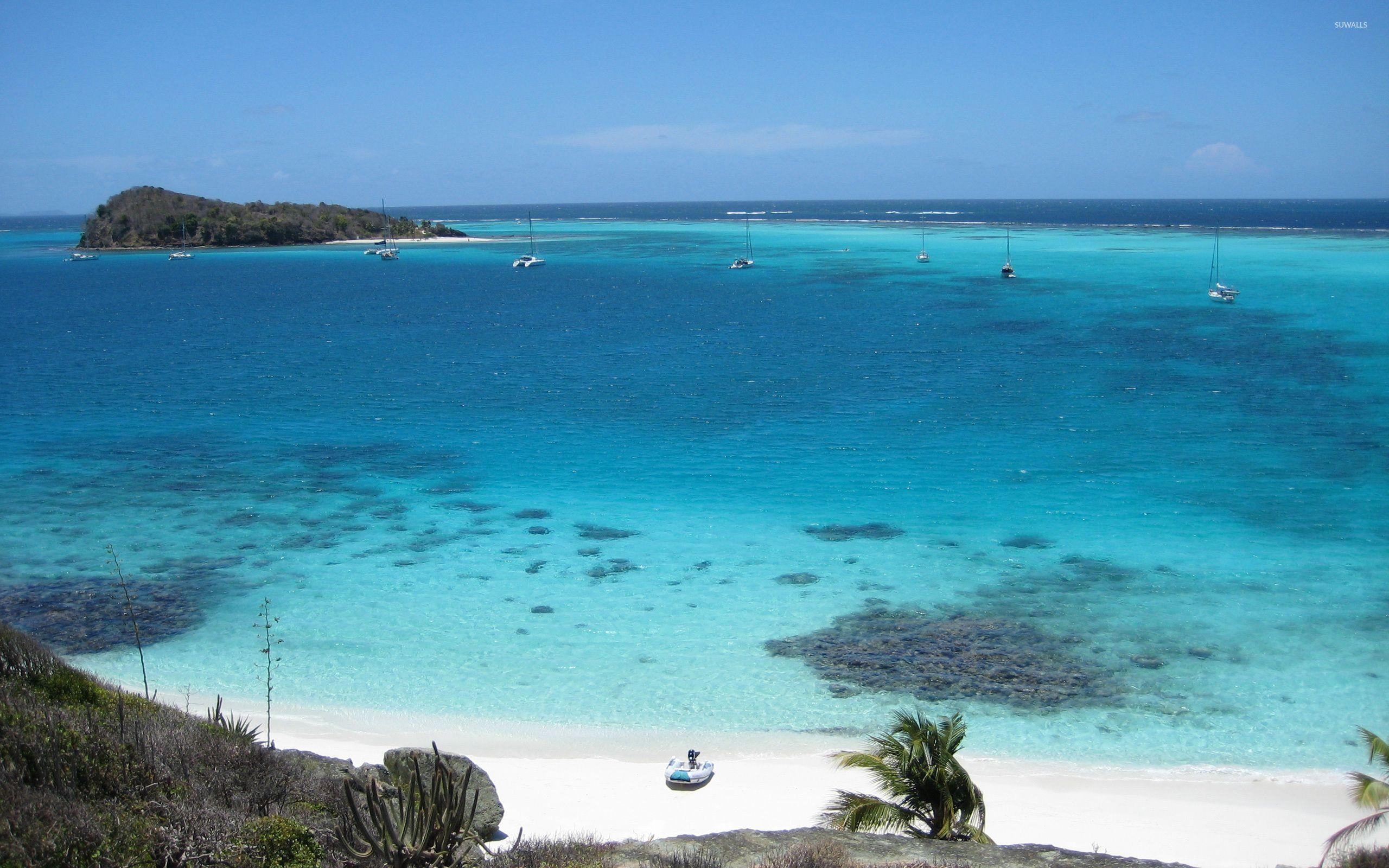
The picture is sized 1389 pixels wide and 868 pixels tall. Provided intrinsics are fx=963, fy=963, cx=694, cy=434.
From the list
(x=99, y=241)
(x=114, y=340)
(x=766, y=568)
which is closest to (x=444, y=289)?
(x=114, y=340)

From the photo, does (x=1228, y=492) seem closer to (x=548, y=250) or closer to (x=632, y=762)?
(x=632, y=762)

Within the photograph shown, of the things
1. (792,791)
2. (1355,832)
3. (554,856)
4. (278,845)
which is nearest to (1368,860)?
(1355,832)

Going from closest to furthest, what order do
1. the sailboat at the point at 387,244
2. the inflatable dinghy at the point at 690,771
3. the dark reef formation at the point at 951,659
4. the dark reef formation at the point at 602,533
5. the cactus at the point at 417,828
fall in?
1. the cactus at the point at 417,828
2. the inflatable dinghy at the point at 690,771
3. the dark reef formation at the point at 951,659
4. the dark reef formation at the point at 602,533
5. the sailboat at the point at 387,244

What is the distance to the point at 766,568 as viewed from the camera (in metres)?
22.0

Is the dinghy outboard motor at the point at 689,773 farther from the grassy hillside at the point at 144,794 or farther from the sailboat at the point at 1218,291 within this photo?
the sailboat at the point at 1218,291

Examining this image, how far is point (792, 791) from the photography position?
13602 mm

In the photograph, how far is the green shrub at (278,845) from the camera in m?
7.72

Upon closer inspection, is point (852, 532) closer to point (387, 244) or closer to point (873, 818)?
point (873, 818)

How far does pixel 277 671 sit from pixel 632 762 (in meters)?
7.42

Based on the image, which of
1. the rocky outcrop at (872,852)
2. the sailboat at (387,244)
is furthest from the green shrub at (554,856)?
the sailboat at (387,244)

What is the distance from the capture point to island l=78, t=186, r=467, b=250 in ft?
472

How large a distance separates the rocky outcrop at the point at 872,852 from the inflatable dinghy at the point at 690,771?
4028 millimetres

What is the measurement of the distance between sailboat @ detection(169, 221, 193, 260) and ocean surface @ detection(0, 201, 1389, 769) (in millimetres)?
70114

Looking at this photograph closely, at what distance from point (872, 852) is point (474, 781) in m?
5.23
